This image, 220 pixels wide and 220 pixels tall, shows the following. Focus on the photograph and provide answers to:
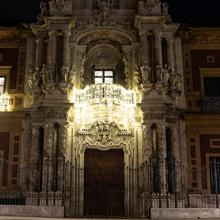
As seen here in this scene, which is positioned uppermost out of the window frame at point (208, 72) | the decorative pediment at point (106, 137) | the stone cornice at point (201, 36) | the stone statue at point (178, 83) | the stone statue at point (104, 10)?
the stone statue at point (104, 10)

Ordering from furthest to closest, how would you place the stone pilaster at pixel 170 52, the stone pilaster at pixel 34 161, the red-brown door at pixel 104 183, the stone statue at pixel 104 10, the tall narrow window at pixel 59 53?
1. the stone statue at pixel 104 10
2. the stone pilaster at pixel 170 52
3. the tall narrow window at pixel 59 53
4. the red-brown door at pixel 104 183
5. the stone pilaster at pixel 34 161

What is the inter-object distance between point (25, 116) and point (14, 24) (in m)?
5.70

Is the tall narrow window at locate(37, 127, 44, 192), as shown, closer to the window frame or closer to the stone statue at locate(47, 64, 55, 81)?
the stone statue at locate(47, 64, 55, 81)

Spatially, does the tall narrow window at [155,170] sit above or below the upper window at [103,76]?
below

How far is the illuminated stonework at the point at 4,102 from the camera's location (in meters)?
23.6

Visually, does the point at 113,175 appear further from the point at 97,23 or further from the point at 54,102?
the point at 97,23

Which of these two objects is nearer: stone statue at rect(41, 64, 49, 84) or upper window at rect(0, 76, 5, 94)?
stone statue at rect(41, 64, 49, 84)

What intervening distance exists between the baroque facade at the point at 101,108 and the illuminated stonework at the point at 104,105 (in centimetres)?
5

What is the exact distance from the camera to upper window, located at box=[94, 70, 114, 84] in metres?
24.1

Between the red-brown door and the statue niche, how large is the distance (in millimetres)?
4289

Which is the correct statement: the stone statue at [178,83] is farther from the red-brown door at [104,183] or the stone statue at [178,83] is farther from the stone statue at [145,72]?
the red-brown door at [104,183]

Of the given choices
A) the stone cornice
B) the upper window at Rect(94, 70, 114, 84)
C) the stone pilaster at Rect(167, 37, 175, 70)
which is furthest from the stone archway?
the stone cornice

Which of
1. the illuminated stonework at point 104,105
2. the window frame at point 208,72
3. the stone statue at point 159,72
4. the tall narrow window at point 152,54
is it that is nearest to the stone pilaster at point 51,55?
the illuminated stonework at point 104,105

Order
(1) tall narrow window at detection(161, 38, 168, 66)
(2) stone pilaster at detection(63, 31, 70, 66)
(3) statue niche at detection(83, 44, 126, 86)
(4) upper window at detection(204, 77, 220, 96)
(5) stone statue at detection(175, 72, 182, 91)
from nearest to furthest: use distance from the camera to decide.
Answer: (5) stone statue at detection(175, 72, 182, 91) < (2) stone pilaster at detection(63, 31, 70, 66) < (1) tall narrow window at detection(161, 38, 168, 66) < (3) statue niche at detection(83, 44, 126, 86) < (4) upper window at detection(204, 77, 220, 96)
